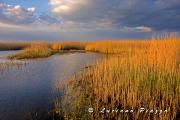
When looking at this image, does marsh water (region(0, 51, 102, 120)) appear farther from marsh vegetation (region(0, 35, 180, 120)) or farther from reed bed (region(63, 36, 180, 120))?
reed bed (region(63, 36, 180, 120))

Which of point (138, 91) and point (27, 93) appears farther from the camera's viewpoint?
point (27, 93)

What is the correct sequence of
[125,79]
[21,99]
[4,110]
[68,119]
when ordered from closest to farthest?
[68,119]
[4,110]
[125,79]
[21,99]

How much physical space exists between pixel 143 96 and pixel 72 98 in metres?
2.34

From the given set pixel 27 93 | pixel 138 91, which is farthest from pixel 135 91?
pixel 27 93

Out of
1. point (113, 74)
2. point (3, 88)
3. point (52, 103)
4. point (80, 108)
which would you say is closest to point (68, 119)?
point (80, 108)

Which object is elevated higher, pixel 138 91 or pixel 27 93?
pixel 138 91

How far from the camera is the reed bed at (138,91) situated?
254 inches

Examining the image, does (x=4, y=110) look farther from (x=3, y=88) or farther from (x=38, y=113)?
(x=3, y=88)

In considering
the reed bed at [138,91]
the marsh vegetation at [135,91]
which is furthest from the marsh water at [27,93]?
the reed bed at [138,91]

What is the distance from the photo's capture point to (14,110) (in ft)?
24.3

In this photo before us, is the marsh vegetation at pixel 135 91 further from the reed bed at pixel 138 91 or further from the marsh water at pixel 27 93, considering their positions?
the marsh water at pixel 27 93

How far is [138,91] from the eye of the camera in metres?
7.04

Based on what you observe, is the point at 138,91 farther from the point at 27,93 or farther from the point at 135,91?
the point at 27,93

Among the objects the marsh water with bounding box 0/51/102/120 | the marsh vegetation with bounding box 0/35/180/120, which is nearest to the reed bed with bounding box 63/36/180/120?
the marsh vegetation with bounding box 0/35/180/120
